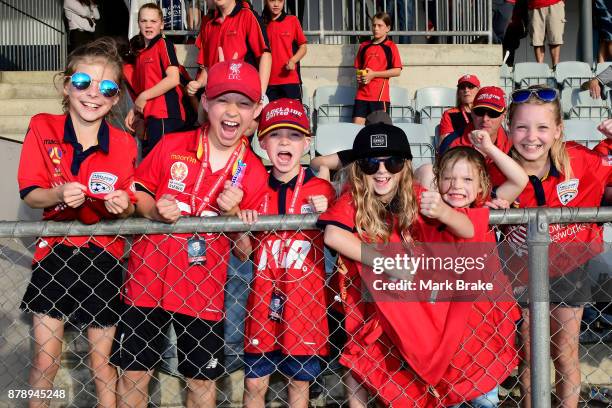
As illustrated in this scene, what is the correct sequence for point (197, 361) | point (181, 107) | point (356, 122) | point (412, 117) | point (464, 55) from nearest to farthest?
1. point (197, 361)
2. point (181, 107)
3. point (356, 122)
4. point (412, 117)
5. point (464, 55)

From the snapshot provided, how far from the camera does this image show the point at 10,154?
588cm

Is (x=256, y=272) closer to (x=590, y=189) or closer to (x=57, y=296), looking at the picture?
(x=57, y=296)

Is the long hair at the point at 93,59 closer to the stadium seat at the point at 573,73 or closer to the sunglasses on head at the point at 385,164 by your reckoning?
the sunglasses on head at the point at 385,164

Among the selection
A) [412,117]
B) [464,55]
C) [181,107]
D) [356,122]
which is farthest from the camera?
[464,55]

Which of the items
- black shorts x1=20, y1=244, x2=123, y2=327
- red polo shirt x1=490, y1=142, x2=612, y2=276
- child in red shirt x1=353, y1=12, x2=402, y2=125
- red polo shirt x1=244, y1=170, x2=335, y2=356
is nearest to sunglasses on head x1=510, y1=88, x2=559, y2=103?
red polo shirt x1=490, y1=142, x2=612, y2=276

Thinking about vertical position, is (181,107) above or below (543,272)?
above

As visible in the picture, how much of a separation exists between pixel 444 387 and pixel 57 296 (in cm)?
167

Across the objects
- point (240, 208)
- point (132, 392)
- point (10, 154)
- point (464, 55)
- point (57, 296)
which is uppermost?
point (464, 55)

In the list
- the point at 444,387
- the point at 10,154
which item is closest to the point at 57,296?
the point at 444,387

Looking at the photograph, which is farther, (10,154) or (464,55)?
(464,55)

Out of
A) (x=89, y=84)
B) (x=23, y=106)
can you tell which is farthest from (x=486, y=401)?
(x=23, y=106)

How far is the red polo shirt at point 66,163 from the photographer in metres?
3.16

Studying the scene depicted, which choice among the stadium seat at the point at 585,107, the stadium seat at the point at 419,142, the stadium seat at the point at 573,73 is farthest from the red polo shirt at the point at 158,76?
the stadium seat at the point at 573,73

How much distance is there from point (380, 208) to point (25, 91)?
6.51 meters
